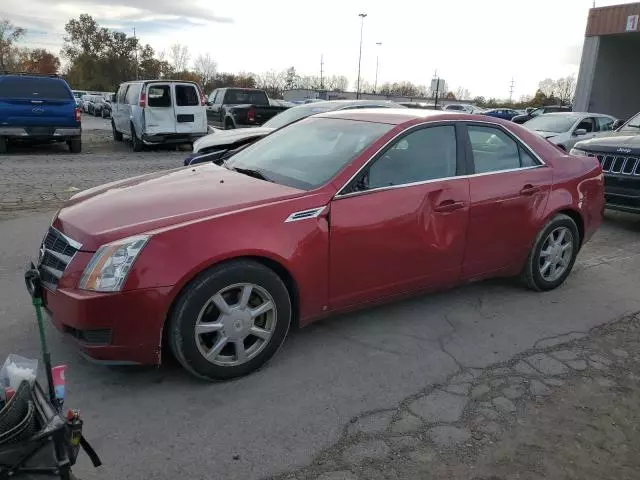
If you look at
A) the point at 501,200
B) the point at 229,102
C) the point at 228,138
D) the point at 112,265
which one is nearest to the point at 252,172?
the point at 112,265

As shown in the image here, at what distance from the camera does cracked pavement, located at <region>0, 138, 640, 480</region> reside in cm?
262

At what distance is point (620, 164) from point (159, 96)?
1146 cm

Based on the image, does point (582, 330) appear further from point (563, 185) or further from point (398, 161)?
point (398, 161)

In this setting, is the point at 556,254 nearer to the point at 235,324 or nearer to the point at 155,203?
the point at 235,324

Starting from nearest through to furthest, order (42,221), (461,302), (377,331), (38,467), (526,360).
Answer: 1. (38,467)
2. (526,360)
3. (377,331)
4. (461,302)
5. (42,221)

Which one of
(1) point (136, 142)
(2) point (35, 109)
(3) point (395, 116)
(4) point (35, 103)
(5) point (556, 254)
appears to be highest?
(3) point (395, 116)

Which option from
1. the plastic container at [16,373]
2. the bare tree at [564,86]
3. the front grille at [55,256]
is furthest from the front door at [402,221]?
the bare tree at [564,86]

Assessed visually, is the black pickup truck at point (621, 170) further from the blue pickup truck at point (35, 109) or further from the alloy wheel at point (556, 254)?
the blue pickup truck at point (35, 109)

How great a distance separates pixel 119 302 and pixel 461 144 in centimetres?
273

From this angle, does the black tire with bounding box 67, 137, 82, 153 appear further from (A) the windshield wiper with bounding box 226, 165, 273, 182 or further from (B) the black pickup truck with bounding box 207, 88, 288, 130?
(A) the windshield wiper with bounding box 226, 165, 273, 182

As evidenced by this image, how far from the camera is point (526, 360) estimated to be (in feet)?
11.9

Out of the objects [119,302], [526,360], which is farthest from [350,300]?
[119,302]

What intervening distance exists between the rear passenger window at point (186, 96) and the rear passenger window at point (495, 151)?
11955 millimetres

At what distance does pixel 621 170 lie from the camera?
23.8ft
